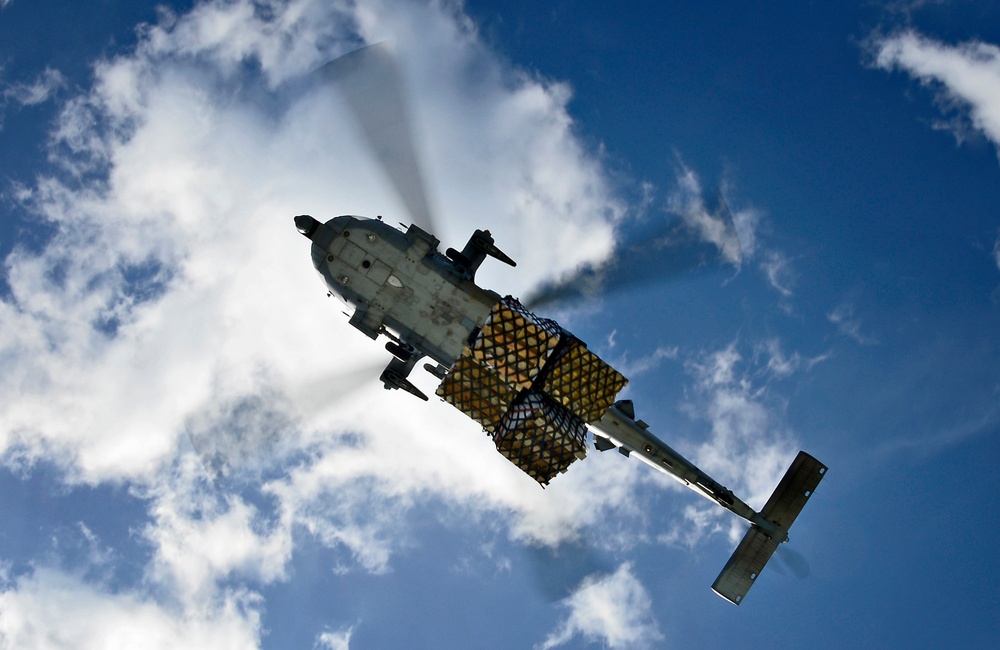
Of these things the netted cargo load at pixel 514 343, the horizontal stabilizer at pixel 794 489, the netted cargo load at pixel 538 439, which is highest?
the horizontal stabilizer at pixel 794 489

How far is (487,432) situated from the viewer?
2492 centimetres

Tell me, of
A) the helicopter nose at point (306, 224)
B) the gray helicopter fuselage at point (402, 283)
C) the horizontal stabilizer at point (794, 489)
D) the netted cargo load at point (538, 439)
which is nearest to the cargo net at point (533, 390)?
the netted cargo load at point (538, 439)

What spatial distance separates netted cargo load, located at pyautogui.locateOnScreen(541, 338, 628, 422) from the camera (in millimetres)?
24328

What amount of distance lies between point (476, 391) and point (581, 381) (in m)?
3.91

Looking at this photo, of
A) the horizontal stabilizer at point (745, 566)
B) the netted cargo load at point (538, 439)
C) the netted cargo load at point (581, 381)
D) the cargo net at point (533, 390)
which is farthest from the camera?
the horizontal stabilizer at point (745, 566)

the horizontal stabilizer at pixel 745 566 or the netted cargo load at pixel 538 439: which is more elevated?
the horizontal stabilizer at pixel 745 566

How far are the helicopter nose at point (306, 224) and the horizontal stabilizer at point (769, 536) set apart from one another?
21.8m

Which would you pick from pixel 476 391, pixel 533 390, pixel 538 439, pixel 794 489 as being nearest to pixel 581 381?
pixel 533 390

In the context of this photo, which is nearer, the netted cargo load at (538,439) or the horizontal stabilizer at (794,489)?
the netted cargo load at (538,439)

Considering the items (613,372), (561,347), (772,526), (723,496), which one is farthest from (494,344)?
(772,526)

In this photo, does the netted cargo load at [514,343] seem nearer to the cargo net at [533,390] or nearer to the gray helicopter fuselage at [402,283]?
the cargo net at [533,390]

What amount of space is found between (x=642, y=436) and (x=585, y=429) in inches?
110

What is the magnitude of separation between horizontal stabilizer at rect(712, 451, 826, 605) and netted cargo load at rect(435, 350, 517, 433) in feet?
40.5

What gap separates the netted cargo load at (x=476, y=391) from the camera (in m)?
24.2
